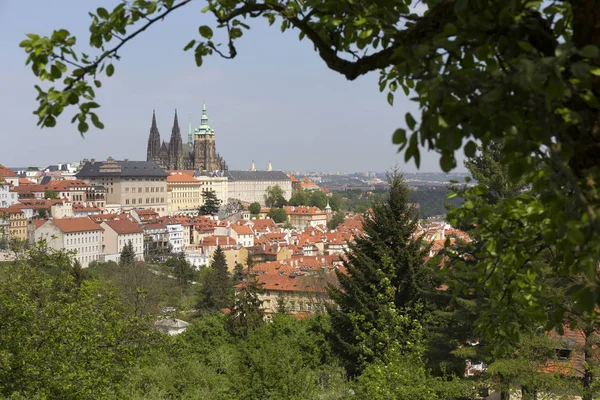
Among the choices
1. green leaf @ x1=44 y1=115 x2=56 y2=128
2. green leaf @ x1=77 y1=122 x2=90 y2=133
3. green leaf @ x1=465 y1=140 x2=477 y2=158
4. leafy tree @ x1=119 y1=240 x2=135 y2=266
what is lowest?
leafy tree @ x1=119 y1=240 x2=135 y2=266

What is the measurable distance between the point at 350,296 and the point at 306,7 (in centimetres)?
1565

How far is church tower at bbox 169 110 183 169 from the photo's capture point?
5369 inches

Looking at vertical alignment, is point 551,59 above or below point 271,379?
above

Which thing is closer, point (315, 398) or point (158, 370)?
point (315, 398)

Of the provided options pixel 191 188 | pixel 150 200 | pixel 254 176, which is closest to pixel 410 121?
pixel 150 200

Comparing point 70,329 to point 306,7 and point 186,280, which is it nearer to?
point 306,7

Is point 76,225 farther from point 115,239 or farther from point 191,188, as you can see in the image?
point 191,188

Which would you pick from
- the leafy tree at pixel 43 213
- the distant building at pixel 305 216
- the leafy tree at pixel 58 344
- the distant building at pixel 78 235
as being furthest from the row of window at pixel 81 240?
the leafy tree at pixel 58 344

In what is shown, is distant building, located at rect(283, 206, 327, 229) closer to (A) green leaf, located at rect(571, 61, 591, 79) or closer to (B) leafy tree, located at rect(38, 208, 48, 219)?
(B) leafy tree, located at rect(38, 208, 48, 219)

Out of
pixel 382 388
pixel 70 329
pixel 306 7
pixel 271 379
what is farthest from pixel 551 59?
pixel 271 379

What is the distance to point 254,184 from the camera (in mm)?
133125

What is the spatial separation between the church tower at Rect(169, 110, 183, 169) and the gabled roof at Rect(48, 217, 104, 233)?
65.4m

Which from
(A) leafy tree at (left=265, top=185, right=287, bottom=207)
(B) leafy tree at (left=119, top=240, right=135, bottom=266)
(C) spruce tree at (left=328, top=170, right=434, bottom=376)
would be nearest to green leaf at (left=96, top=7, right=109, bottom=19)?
(C) spruce tree at (left=328, top=170, right=434, bottom=376)

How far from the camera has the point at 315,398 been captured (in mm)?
13180
